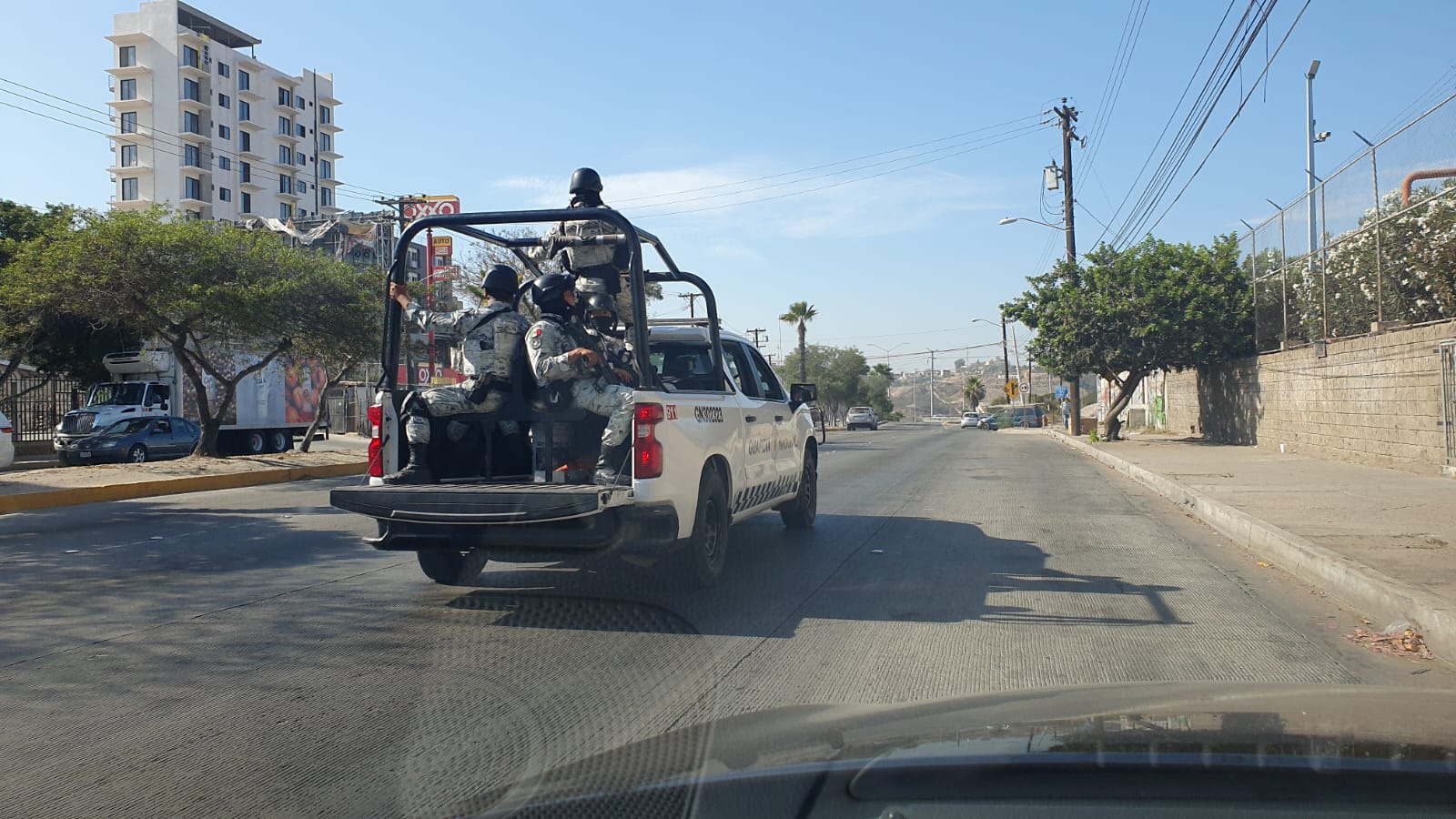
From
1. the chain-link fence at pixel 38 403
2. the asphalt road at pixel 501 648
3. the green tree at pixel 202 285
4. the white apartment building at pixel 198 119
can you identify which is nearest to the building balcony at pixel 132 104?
the white apartment building at pixel 198 119

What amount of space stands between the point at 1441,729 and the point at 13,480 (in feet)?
66.9

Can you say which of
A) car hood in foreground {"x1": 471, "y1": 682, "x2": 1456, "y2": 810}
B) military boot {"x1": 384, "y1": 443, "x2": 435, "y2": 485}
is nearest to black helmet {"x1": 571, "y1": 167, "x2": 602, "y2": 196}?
military boot {"x1": 384, "y1": 443, "x2": 435, "y2": 485}

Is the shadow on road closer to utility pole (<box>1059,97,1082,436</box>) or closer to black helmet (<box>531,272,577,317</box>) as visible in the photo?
black helmet (<box>531,272,577,317</box>)

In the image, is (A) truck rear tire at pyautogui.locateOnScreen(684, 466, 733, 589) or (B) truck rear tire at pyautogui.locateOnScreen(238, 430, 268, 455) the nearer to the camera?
(A) truck rear tire at pyautogui.locateOnScreen(684, 466, 733, 589)

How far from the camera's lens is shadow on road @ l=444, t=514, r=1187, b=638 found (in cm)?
662

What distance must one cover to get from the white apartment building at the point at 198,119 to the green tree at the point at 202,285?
4727 cm

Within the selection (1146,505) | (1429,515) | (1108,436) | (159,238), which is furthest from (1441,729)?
(1108,436)

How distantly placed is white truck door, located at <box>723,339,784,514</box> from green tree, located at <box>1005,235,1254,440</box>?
799 inches

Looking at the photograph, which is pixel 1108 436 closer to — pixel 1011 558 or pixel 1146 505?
pixel 1146 505

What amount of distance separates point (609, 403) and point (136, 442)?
77.6 feet

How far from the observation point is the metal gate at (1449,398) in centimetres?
1399

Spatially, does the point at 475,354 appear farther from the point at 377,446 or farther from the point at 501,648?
the point at 501,648

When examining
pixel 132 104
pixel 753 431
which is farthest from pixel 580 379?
pixel 132 104

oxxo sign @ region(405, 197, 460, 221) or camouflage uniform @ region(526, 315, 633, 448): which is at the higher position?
oxxo sign @ region(405, 197, 460, 221)
